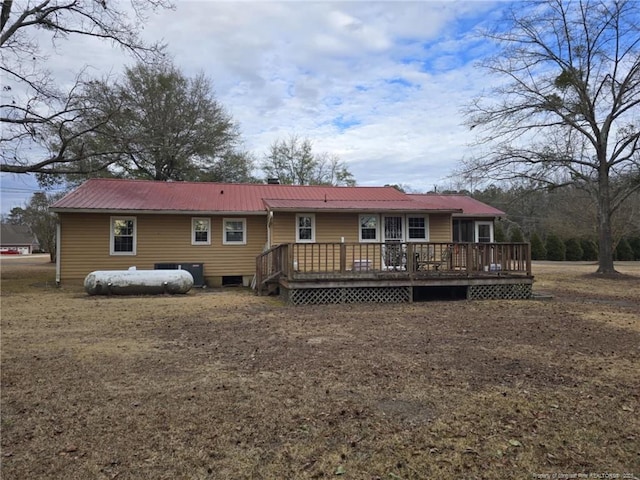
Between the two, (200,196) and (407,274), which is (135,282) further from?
(407,274)

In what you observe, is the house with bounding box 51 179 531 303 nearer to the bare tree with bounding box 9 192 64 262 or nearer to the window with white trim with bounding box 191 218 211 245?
the window with white trim with bounding box 191 218 211 245

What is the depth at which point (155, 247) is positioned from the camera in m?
15.1

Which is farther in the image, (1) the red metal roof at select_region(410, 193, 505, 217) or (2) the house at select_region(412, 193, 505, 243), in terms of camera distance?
(2) the house at select_region(412, 193, 505, 243)

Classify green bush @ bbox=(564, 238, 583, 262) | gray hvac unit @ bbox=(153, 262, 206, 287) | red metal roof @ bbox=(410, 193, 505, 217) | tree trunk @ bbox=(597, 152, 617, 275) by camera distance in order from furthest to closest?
green bush @ bbox=(564, 238, 583, 262) < tree trunk @ bbox=(597, 152, 617, 275) < red metal roof @ bbox=(410, 193, 505, 217) < gray hvac unit @ bbox=(153, 262, 206, 287)

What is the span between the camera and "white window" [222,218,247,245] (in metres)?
15.7

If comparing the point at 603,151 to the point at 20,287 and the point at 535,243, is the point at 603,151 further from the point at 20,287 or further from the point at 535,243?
the point at 20,287

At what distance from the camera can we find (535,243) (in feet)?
117

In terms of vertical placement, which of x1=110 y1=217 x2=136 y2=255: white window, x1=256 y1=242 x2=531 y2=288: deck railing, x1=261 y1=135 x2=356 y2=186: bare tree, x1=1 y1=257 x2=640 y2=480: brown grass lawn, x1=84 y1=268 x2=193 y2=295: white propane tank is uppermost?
x1=261 y1=135 x2=356 y2=186: bare tree

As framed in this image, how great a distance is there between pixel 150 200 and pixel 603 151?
63.8ft

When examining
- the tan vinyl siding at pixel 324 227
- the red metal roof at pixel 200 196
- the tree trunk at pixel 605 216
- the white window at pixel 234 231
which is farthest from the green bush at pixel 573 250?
the white window at pixel 234 231

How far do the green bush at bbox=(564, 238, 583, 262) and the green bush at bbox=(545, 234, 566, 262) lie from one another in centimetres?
64

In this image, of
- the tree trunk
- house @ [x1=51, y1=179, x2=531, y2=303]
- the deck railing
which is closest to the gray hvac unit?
house @ [x1=51, y1=179, x2=531, y2=303]

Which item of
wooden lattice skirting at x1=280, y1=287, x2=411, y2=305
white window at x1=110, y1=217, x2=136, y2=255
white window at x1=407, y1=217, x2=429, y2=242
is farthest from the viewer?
white window at x1=407, y1=217, x2=429, y2=242

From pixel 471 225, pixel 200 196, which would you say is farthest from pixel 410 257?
pixel 471 225
